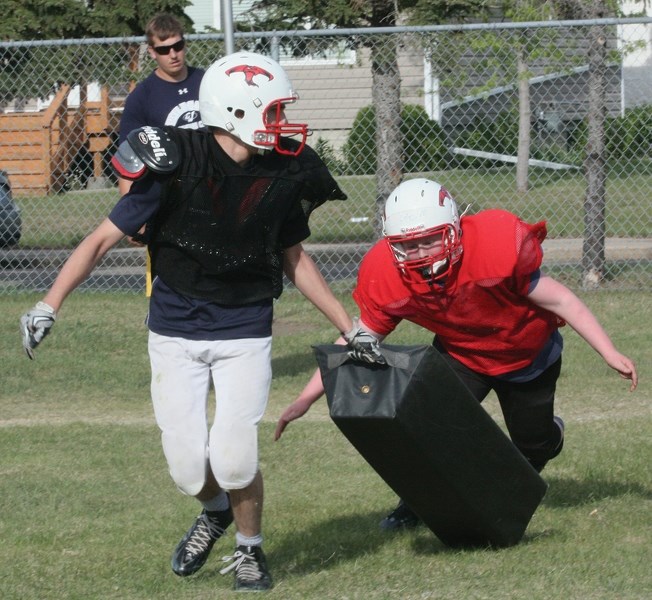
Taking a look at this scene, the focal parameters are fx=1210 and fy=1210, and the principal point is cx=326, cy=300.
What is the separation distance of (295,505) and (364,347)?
5.14ft

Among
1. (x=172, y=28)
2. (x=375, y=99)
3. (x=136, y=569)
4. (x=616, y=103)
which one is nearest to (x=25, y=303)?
(x=375, y=99)

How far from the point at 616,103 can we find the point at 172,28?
12.7 m

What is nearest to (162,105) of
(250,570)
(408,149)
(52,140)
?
Result: (250,570)

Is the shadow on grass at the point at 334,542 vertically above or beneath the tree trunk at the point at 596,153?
beneath

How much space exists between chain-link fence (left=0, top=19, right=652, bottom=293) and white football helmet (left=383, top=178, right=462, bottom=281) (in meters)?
5.52

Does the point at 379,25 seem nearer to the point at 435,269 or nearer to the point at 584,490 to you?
the point at 584,490

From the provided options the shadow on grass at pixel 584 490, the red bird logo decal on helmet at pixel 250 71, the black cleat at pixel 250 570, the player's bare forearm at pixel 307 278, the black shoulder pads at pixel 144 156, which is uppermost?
the red bird logo decal on helmet at pixel 250 71

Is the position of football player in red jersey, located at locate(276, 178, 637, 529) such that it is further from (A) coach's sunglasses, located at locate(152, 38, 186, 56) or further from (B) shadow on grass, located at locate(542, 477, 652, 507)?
(A) coach's sunglasses, located at locate(152, 38, 186, 56)

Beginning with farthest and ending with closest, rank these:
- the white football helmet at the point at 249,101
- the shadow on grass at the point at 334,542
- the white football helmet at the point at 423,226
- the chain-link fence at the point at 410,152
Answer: the chain-link fence at the point at 410,152 → the shadow on grass at the point at 334,542 → the white football helmet at the point at 423,226 → the white football helmet at the point at 249,101

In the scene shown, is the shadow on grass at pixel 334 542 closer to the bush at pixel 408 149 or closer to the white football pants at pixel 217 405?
the white football pants at pixel 217 405

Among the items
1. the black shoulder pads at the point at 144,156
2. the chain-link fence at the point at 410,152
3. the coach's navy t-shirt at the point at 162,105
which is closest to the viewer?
the black shoulder pads at the point at 144,156

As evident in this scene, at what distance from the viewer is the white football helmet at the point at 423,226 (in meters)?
4.30

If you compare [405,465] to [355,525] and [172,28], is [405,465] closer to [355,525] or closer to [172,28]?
[355,525]

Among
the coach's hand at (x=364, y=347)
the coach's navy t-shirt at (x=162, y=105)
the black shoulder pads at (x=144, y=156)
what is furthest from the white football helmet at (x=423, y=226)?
the coach's navy t-shirt at (x=162, y=105)
